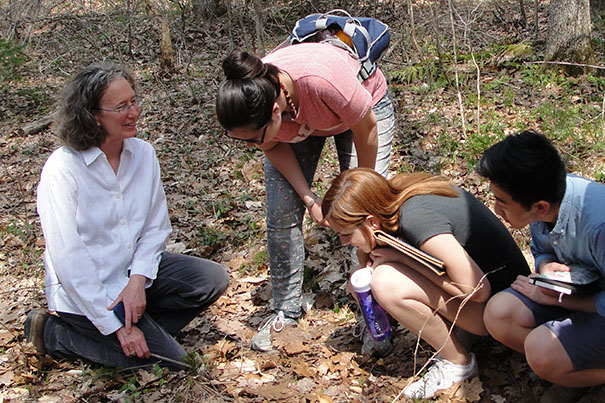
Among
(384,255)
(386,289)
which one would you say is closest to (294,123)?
(384,255)

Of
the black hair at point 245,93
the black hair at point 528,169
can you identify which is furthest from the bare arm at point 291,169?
the black hair at point 528,169

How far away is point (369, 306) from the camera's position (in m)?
2.98

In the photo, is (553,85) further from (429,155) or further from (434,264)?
(434,264)

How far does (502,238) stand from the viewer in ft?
8.86

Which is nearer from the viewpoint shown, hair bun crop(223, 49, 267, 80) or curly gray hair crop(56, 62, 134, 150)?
hair bun crop(223, 49, 267, 80)

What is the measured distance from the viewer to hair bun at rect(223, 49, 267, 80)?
2.54 metres

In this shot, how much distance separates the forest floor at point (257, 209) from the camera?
3.05 meters

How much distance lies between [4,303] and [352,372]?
2.82 meters

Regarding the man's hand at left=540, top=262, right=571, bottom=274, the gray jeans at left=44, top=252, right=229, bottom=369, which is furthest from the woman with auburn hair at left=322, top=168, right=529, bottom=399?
the gray jeans at left=44, top=252, right=229, bottom=369

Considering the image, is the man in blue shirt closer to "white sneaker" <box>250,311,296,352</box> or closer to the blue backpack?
the blue backpack

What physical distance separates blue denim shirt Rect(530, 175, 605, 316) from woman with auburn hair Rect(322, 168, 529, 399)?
382mm

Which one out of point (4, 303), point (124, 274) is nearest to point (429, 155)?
point (124, 274)

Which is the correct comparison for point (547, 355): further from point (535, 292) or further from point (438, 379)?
point (438, 379)

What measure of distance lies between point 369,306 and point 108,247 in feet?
5.30
